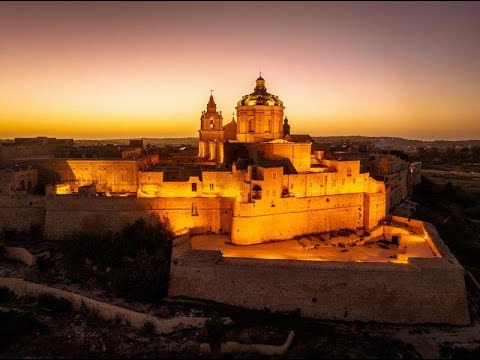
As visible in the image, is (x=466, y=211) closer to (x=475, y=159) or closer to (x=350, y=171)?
(x=350, y=171)

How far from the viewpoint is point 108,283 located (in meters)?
19.9

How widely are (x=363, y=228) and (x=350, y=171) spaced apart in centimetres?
323

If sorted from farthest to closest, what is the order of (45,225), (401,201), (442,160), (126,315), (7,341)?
(442,160)
(401,201)
(45,225)
(126,315)
(7,341)

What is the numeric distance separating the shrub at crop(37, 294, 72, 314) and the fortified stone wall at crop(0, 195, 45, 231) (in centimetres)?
578

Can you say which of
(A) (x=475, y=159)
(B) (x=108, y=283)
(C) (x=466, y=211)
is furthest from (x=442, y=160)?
(B) (x=108, y=283)

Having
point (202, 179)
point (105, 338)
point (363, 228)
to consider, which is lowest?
point (105, 338)

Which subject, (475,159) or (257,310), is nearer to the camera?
(257,310)

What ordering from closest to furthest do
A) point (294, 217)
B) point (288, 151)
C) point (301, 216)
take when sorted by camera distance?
point (294, 217), point (301, 216), point (288, 151)

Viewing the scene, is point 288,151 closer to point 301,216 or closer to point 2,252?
point 301,216

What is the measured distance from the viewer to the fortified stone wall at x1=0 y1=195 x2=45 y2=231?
77.1ft

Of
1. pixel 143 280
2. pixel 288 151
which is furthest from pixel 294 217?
pixel 143 280

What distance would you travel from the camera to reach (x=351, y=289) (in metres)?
18.9

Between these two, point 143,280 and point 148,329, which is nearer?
point 148,329

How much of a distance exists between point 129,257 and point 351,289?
394 inches
